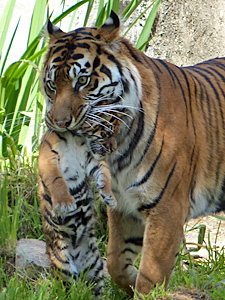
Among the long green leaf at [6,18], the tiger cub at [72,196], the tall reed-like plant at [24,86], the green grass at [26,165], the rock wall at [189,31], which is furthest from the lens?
the rock wall at [189,31]

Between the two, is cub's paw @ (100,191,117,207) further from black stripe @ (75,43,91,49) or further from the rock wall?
the rock wall

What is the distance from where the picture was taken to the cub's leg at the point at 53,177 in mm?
Result: 2525

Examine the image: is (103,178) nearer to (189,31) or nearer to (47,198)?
(47,198)

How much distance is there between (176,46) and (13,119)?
213 centimetres

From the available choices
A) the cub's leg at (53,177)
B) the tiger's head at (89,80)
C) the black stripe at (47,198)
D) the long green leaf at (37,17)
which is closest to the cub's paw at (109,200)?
the cub's leg at (53,177)

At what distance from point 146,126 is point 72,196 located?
73 centimetres

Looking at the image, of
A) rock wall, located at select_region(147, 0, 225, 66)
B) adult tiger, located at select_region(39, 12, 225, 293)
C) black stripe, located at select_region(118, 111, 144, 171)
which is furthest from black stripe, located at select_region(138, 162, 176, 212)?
rock wall, located at select_region(147, 0, 225, 66)

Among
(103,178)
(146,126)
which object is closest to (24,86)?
(146,126)

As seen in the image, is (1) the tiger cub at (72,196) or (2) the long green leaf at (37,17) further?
(2) the long green leaf at (37,17)

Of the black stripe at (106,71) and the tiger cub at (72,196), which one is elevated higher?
the black stripe at (106,71)

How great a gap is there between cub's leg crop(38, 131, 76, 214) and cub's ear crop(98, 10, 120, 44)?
1.94ft

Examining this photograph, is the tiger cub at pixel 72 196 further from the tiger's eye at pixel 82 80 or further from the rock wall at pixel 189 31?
the rock wall at pixel 189 31

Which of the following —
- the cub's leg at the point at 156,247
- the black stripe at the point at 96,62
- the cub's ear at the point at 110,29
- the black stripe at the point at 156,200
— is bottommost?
the cub's leg at the point at 156,247

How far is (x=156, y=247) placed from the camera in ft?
10.0
